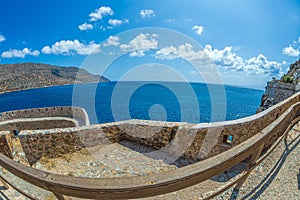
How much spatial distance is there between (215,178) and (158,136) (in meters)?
2.05

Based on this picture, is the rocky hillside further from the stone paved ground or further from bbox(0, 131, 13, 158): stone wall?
bbox(0, 131, 13, 158): stone wall

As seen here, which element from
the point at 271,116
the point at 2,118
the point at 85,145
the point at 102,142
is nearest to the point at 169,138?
the point at 102,142

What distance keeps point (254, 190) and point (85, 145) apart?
15.7 feet

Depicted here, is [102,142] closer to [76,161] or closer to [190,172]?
[76,161]

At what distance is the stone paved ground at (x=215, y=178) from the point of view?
2504mm

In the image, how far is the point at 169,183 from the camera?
1.26 meters

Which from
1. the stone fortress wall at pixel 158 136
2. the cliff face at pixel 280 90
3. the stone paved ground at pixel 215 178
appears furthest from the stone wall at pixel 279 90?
the stone paved ground at pixel 215 178

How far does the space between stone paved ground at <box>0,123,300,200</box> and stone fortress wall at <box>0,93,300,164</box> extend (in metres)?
0.33

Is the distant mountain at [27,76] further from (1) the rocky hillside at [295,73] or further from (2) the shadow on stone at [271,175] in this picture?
(2) the shadow on stone at [271,175]

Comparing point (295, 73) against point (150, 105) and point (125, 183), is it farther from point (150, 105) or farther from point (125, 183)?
point (150, 105)

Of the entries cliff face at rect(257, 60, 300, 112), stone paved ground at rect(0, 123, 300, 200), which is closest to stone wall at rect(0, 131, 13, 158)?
stone paved ground at rect(0, 123, 300, 200)

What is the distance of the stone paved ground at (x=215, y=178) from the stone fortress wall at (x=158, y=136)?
1.08ft

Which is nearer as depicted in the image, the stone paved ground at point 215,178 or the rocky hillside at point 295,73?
the stone paved ground at point 215,178

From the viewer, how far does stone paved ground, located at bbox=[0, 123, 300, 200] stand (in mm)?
2504
